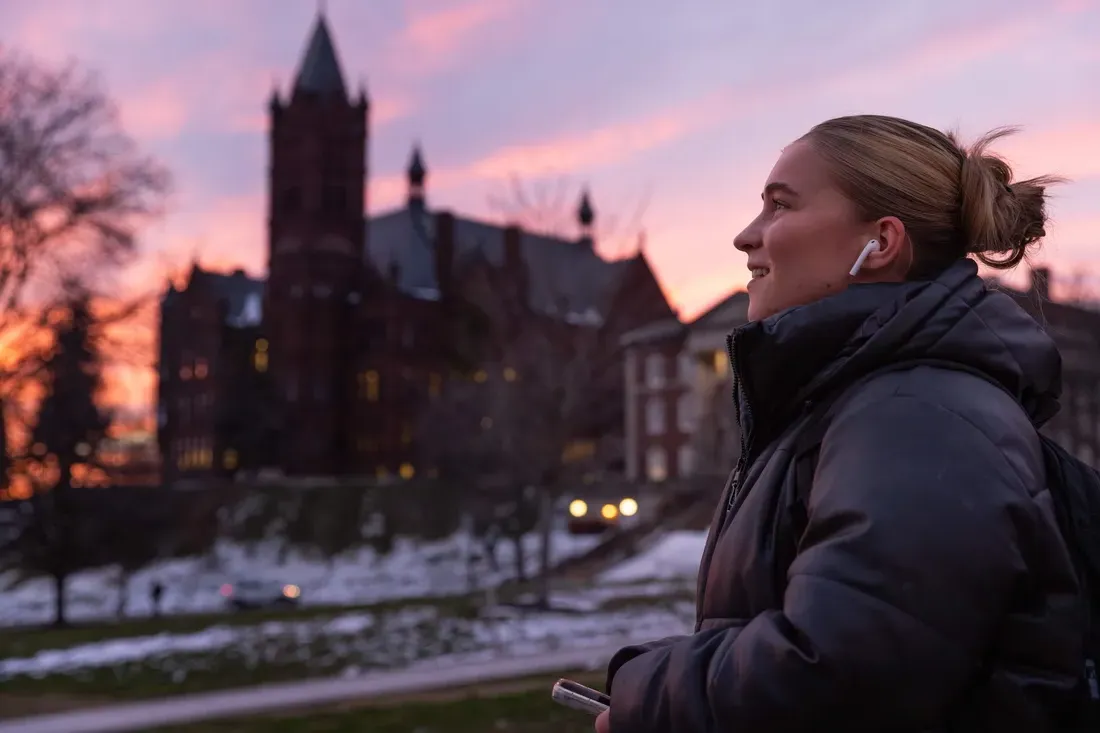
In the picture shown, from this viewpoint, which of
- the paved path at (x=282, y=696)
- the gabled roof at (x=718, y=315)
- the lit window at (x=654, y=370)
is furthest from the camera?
the lit window at (x=654, y=370)

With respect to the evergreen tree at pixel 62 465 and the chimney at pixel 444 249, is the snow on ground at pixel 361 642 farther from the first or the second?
the chimney at pixel 444 249

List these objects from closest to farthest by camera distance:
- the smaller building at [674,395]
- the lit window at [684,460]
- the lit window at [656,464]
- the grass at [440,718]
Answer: the grass at [440,718] → the smaller building at [674,395] → the lit window at [684,460] → the lit window at [656,464]

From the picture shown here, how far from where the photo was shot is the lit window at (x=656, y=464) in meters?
60.1

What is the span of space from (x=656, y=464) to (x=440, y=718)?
50239 mm

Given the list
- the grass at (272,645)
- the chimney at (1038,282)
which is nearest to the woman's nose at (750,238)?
the chimney at (1038,282)

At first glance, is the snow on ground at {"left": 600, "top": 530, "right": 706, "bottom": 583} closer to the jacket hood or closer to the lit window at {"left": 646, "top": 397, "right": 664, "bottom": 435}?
the lit window at {"left": 646, "top": 397, "right": 664, "bottom": 435}

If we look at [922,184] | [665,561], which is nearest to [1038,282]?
[922,184]

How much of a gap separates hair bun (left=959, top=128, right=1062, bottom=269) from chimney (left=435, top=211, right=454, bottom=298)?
3161 inches

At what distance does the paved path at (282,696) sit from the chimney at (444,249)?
68.1 metres

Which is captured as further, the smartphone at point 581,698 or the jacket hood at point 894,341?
the smartphone at point 581,698

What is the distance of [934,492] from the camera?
1.64 metres

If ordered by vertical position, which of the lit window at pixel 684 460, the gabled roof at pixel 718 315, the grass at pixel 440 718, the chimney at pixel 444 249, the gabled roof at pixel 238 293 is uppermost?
the chimney at pixel 444 249

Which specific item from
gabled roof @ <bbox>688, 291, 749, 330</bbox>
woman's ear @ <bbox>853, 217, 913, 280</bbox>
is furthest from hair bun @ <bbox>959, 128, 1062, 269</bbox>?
gabled roof @ <bbox>688, 291, 749, 330</bbox>

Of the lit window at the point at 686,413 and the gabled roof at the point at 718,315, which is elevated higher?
the gabled roof at the point at 718,315
